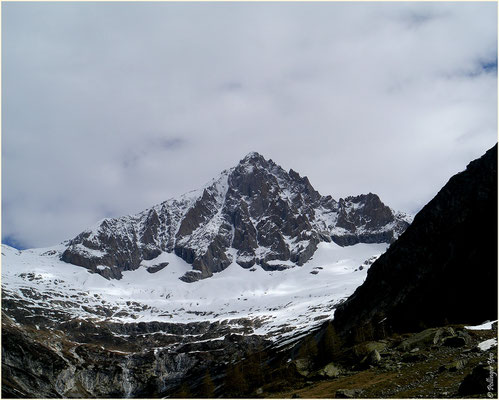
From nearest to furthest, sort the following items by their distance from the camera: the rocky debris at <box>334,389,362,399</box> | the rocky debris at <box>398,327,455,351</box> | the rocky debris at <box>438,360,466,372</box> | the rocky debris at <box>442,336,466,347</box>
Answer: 1. the rocky debris at <box>438,360,466,372</box>
2. the rocky debris at <box>334,389,362,399</box>
3. the rocky debris at <box>442,336,466,347</box>
4. the rocky debris at <box>398,327,455,351</box>

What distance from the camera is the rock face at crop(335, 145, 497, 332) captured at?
131 meters

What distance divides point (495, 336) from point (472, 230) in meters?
80.6

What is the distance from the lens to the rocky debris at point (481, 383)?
4175cm

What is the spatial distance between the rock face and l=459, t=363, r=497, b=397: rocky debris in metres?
76.2

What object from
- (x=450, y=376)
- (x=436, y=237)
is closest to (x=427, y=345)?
(x=450, y=376)

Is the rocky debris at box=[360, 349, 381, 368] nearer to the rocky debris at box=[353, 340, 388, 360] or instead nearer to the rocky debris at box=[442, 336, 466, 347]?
the rocky debris at box=[353, 340, 388, 360]

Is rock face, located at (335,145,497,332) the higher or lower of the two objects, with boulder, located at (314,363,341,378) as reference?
higher

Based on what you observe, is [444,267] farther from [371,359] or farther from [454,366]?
[454,366]

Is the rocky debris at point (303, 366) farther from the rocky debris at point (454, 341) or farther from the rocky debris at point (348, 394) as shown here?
the rocky debris at point (348, 394)

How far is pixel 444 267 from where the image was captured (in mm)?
150875

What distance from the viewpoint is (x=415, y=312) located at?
14675cm

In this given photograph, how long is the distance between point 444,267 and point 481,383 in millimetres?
116593

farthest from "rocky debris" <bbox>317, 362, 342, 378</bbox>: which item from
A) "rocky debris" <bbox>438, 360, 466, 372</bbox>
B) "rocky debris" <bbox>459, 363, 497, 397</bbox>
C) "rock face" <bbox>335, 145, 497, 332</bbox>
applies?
"rock face" <bbox>335, 145, 497, 332</bbox>

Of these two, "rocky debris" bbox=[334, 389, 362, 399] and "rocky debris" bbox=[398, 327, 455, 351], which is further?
"rocky debris" bbox=[398, 327, 455, 351]
